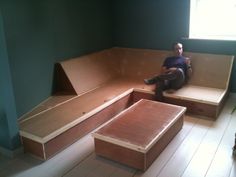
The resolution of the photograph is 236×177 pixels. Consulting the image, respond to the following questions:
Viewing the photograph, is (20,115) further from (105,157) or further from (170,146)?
(170,146)

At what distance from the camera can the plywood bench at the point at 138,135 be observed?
223 cm

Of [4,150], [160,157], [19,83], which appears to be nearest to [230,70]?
[160,157]

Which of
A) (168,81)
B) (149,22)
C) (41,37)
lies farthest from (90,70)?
(149,22)

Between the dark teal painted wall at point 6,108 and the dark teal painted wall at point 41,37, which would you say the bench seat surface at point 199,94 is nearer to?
the dark teal painted wall at point 41,37

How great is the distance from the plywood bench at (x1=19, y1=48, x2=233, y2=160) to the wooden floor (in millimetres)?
152

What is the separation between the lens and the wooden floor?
2.22 meters

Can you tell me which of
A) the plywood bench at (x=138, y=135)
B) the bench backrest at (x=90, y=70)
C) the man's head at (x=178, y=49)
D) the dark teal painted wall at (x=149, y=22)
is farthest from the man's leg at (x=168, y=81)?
the bench backrest at (x=90, y=70)

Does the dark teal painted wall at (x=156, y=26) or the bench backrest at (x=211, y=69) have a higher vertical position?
the dark teal painted wall at (x=156, y=26)

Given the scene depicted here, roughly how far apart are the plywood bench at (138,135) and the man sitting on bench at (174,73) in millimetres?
679

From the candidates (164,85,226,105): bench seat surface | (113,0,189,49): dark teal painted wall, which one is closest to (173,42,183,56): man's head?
(113,0,189,49): dark teal painted wall

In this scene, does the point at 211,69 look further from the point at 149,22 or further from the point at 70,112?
the point at 70,112

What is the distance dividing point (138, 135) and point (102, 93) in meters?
1.36

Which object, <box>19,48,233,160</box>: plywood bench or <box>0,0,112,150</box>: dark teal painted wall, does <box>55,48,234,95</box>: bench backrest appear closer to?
<box>19,48,233,160</box>: plywood bench

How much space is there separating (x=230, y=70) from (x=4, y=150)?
319 cm
